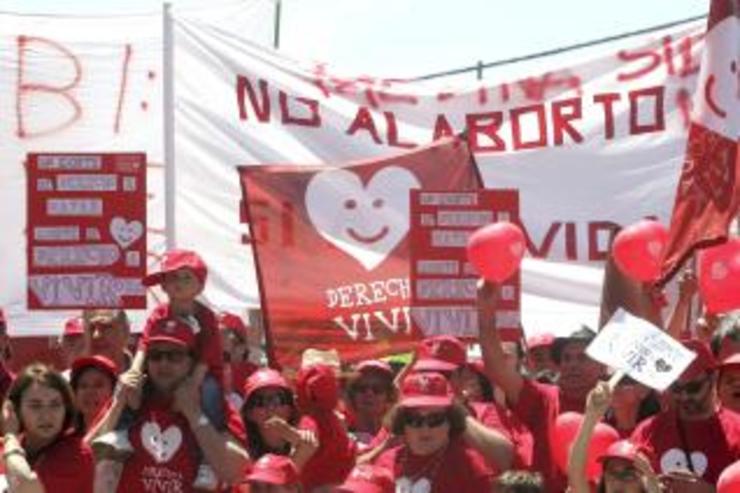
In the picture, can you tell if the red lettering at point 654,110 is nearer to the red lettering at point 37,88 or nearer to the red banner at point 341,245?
the red banner at point 341,245

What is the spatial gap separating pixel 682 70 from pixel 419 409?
411cm

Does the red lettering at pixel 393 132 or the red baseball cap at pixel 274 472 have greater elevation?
the red lettering at pixel 393 132

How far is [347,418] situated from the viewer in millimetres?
8289

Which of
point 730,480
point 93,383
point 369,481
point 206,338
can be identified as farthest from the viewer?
point 93,383

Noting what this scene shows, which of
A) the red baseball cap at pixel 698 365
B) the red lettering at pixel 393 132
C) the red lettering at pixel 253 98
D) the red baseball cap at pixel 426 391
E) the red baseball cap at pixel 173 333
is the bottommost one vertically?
the red baseball cap at pixel 426 391

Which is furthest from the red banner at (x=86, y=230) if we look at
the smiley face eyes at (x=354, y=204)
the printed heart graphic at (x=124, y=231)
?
the smiley face eyes at (x=354, y=204)

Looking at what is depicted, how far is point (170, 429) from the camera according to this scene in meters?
6.86

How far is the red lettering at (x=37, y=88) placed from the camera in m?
10.9

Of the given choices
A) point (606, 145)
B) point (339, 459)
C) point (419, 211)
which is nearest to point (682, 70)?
point (606, 145)

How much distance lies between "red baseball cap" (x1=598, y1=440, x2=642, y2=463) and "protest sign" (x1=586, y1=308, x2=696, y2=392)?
0.27 metres

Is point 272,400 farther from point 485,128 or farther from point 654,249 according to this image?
point 485,128

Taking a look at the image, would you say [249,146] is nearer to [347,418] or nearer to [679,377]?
[347,418]

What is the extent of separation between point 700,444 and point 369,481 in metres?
1.09

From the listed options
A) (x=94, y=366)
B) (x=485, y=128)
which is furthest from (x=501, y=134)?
(x=94, y=366)
